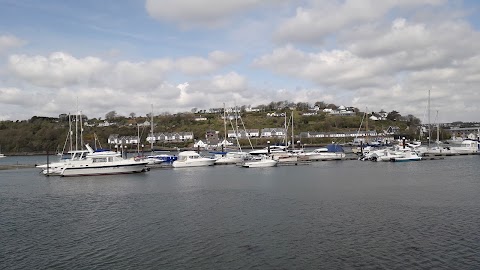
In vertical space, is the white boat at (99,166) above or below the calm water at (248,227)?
above

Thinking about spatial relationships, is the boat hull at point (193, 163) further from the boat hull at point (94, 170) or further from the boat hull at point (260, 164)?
the boat hull at point (94, 170)

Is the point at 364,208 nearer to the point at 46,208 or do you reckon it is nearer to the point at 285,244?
the point at 285,244

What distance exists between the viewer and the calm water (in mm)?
18625

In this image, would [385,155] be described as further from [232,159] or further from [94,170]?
[94,170]

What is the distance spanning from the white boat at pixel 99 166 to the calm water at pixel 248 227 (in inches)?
559

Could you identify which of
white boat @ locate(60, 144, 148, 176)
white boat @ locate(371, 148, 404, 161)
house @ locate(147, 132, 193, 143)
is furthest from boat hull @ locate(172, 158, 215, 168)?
house @ locate(147, 132, 193, 143)

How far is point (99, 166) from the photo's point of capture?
189 feet

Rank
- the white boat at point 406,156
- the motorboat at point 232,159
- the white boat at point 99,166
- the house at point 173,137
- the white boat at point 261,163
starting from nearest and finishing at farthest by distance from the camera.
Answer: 1. the white boat at point 99,166
2. the white boat at point 261,163
3. the white boat at point 406,156
4. the motorboat at point 232,159
5. the house at point 173,137

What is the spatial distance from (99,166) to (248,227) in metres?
38.4

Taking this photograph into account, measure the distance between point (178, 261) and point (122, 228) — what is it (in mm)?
7897

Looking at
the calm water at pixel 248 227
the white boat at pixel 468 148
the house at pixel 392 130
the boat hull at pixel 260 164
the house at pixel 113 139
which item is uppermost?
the house at pixel 392 130

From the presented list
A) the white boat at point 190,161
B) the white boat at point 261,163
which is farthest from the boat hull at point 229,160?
the white boat at point 261,163

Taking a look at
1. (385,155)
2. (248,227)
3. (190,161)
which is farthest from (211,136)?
(248,227)

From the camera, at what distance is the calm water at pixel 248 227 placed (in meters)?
18.6
